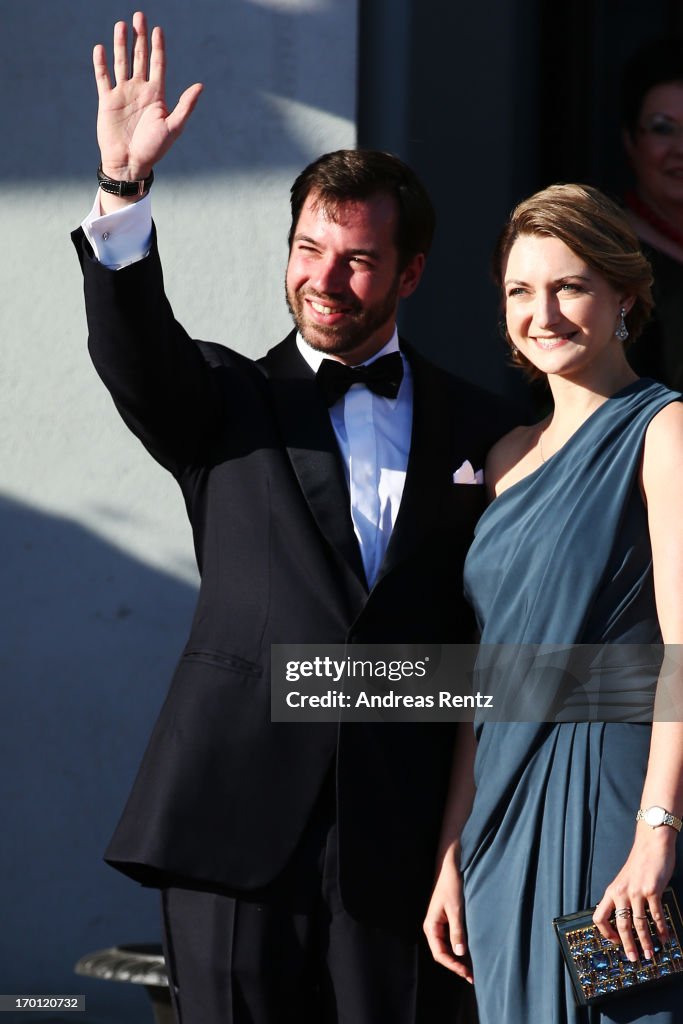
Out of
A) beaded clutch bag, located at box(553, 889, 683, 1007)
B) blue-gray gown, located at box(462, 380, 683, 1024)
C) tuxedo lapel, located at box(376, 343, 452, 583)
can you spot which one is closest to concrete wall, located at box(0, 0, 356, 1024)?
tuxedo lapel, located at box(376, 343, 452, 583)

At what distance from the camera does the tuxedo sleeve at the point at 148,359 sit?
8.96 ft

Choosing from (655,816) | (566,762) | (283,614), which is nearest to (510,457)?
(283,614)

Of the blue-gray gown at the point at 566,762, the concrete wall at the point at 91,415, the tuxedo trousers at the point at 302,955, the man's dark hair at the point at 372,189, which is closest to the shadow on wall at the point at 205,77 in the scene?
the concrete wall at the point at 91,415

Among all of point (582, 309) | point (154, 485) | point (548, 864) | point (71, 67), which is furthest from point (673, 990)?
point (71, 67)

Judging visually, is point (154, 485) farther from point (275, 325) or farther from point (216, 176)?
point (216, 176)

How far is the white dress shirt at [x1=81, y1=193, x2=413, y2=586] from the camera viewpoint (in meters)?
2.74

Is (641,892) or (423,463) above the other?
(423,463)

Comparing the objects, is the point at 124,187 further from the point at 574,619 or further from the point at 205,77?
the point at 205,77

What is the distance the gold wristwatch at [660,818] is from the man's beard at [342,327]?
1.07 m

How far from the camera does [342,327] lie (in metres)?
3.01

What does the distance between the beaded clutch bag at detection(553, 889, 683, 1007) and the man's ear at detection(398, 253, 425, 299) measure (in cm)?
128

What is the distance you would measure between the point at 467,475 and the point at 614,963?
3.10ft

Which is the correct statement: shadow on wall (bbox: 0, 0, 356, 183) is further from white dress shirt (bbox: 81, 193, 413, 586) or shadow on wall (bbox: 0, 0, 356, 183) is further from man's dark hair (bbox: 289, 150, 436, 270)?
white dress shirt (bbox: 81, 193, 413, 586)

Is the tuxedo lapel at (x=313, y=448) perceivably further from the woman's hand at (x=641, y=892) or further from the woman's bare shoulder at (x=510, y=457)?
the woman's hand at (x=641, y=892)
